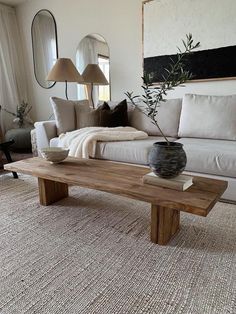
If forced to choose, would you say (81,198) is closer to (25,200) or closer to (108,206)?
(108,206)

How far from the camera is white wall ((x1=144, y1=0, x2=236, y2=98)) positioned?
2514 millimetres

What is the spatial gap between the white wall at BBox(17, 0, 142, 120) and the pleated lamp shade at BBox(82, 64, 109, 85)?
0.14 meters

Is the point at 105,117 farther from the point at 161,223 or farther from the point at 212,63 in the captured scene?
the point at 161,223

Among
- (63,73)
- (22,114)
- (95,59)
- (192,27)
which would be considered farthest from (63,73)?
(192,27)

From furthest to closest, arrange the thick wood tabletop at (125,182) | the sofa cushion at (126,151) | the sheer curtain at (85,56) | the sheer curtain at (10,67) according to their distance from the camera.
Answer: the sheer curtain at (10,67) → the sheer curtain at (85,56) → the sofa cushion at (126,151) → the thick wood tabletop at (125,182)

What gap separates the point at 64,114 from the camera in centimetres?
286

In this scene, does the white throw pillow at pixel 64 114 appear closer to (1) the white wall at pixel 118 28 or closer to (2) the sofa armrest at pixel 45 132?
(2) the sofa armrest at pixel 45 132

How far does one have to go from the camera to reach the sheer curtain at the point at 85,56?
3.48 metres

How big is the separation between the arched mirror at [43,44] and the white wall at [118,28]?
10 centimetres

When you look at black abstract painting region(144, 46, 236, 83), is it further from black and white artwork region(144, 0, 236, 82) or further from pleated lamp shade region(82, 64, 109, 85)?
pleated lamp shade region(82, 64, 109, 85)

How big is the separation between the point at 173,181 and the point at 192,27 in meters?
2.12

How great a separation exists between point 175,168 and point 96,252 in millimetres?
645

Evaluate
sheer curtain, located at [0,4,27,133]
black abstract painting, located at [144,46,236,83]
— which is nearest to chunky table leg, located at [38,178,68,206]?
black abstract painting, located at [144,46,236,83]

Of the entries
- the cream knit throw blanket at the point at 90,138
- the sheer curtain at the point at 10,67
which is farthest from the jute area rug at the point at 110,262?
the sheer curtain at the point at 10,67
